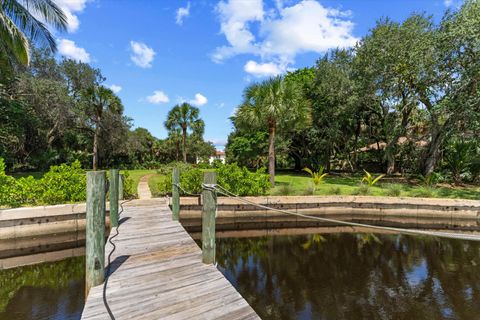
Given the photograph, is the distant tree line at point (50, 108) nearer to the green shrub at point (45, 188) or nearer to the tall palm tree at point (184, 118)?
Result: the tall palm tree at point (184, 118)

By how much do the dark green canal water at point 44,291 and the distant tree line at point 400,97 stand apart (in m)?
8.91

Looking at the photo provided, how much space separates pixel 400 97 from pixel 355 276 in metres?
15.1

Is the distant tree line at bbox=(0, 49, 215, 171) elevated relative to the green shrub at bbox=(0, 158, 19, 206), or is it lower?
elevated

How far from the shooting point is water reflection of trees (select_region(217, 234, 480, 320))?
4.04 meters

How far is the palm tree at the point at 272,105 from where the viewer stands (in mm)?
11664

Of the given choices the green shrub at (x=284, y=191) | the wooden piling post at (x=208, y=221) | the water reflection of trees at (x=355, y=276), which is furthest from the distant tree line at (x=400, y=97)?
the wooden piling post at (x=208, y=221)

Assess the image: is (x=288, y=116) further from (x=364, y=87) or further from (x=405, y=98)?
(x=405, y=98)

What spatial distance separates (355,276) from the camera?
17.0 ft

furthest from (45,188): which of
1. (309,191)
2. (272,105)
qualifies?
(309,191)

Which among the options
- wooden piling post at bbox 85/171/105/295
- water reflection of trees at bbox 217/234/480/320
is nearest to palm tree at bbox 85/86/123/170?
water reflection of trees at bbox 217/234/480/320

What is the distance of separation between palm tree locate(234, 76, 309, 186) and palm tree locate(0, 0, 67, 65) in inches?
334

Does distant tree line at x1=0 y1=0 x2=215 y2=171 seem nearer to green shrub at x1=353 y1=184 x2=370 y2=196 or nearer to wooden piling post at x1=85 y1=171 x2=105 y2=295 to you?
wooden piling post at x1=85 y1=171 x2=105 y2=295

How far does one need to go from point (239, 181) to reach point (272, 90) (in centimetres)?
458

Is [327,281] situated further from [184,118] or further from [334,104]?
[184,118]
